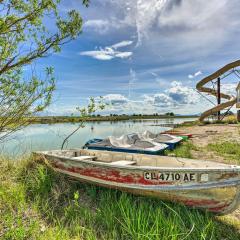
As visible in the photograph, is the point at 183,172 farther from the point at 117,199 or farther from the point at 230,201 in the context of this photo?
the point at 117,199

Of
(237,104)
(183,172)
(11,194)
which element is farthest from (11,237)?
(237,104)

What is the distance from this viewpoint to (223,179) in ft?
14.7

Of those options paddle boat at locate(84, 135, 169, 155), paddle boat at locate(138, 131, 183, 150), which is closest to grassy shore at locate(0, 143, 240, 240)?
paddle boat at locate(84, 135, 169, 155)

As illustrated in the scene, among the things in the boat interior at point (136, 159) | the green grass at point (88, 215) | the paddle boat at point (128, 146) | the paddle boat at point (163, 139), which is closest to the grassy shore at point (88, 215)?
the green grass at point (88, 215)

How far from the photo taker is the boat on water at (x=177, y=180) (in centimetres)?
454

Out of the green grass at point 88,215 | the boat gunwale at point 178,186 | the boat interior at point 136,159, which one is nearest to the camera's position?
the boat gunwale at point 178,186

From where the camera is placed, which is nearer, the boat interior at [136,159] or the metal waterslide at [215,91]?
the boat interior at [136,159]

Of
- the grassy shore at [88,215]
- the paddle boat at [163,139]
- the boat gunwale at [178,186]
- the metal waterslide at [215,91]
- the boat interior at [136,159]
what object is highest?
the metal waterslide at [215,91]

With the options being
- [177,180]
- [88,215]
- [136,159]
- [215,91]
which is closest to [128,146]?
[136,159]

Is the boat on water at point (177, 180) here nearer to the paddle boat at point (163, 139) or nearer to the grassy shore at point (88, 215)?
the grassy shore at point (88, 215)

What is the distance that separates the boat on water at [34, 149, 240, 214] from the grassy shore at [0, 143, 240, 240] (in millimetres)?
262

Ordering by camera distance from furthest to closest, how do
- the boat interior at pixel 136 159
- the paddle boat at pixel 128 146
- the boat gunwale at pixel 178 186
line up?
1. the paddle boat at pixel 128 146
2. the boat interior at pixel 136 159
3. the boat gunwale at pixel 178 186

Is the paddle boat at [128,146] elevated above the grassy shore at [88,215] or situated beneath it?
elevated above

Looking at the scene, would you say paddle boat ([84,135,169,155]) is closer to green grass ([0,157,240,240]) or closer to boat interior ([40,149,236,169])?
boat interior ([40,149,236,169])
